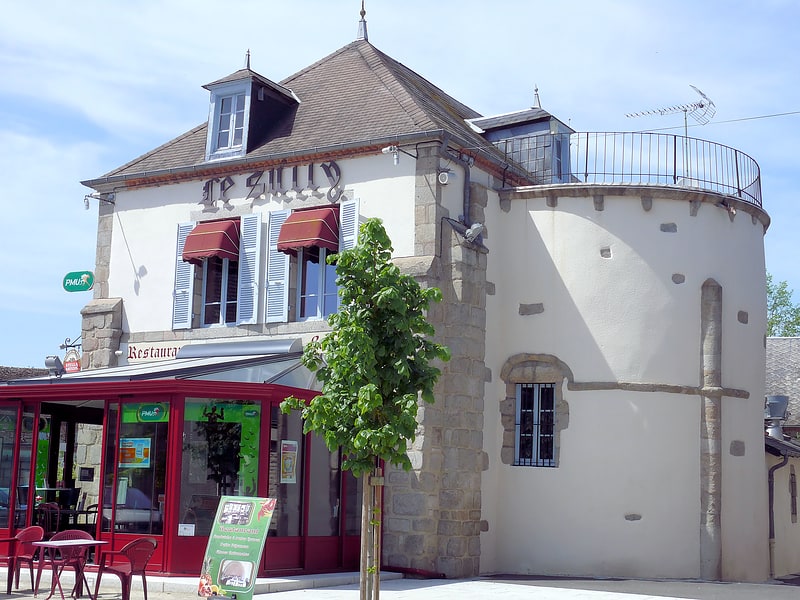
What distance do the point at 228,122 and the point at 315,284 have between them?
122 inches

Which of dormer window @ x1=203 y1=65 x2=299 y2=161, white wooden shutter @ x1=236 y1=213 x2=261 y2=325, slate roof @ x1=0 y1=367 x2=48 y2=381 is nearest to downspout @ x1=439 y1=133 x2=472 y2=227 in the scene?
white wooden shutter @ x1=236 y1=213 x2=261 y2=325

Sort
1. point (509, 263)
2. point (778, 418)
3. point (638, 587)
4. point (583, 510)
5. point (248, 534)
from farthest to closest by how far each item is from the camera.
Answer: point (778, 418), point (509, 263), point (583, 510), point (638, 587), point (248, 534)

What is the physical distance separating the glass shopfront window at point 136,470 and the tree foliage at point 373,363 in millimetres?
3838

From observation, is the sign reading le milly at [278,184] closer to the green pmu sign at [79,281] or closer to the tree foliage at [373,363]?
the green pmu sign at [79,281]

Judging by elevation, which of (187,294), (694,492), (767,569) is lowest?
(767,569)

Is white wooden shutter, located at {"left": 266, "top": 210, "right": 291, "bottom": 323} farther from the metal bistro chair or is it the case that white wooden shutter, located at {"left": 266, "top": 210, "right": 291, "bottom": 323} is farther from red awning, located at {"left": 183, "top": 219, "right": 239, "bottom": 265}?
the metal bistro chair

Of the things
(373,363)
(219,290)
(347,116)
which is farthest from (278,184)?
(373,363)

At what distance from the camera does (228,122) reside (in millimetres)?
16562

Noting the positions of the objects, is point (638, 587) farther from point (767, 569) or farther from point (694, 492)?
point (767, 569)

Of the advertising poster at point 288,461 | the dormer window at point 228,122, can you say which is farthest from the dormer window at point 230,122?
the advertising poster at point 288,461

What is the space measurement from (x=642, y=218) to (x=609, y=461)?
342cm

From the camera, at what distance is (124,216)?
56.2ft

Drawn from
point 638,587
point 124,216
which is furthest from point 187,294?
point 638,587

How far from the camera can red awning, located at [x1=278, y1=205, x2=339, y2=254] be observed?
1485 centimetres
